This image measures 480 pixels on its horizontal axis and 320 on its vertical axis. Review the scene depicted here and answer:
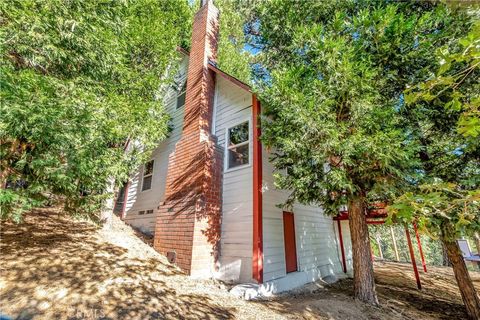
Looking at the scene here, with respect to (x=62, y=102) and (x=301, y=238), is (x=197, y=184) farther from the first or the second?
(x=301, y=238)

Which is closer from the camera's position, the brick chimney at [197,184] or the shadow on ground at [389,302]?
the shadow on ground at [389,302]

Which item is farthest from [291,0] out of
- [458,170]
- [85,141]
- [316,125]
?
[85,141]

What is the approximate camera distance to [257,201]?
254 inches

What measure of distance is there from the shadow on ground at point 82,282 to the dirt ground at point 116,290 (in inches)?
0.5

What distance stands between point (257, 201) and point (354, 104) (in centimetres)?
342

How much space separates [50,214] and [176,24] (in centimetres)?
964

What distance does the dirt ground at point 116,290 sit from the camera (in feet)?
12.2

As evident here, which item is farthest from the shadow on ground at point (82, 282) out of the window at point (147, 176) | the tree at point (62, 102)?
the window at point (147, 176)

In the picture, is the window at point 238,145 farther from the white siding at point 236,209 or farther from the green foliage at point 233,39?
the green foliage at point 233,39

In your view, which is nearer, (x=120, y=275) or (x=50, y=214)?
(x=120, y=275)

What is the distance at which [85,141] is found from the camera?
4.61 meters

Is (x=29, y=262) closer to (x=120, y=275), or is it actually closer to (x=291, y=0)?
(x=120, y=275)

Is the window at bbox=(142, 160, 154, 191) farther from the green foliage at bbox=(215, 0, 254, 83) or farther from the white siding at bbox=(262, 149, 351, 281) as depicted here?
the green foliage at bbox=(215, 0, 254, 83)

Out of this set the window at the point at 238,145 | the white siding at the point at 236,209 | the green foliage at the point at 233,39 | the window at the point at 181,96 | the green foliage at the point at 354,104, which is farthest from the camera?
the green foliage at the point at 233,39
